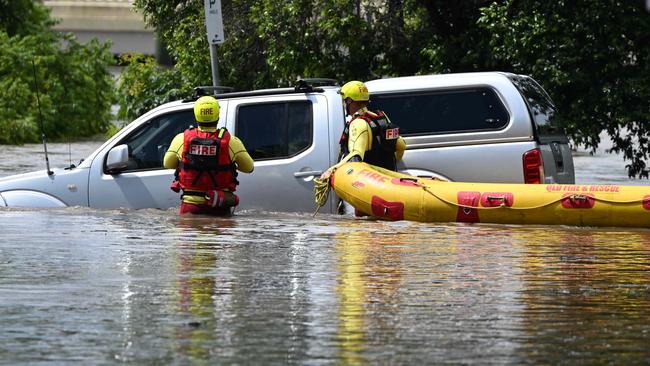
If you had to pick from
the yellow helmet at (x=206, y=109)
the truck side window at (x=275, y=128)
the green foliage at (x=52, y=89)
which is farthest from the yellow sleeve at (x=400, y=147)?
the green foliage at (x=52, y=89)

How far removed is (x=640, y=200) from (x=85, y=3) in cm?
4437

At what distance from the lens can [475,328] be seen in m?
8.65

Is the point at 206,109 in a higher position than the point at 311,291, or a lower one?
higher

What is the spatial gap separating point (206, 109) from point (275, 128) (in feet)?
2.88

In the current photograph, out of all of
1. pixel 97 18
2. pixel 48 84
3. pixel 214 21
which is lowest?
pixel 48 84

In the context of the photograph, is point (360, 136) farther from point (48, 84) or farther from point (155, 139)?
point (48, 84)

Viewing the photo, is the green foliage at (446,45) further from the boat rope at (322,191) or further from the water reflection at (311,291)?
the boat rope at (322,191)

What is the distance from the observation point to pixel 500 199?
12789mm

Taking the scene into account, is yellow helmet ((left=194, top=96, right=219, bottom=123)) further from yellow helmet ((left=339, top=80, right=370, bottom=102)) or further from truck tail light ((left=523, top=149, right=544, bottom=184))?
truck tail light ((left=523, top=149, right=544, bottom=184))

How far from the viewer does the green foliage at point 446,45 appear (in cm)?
1702

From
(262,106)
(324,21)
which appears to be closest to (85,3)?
(324,21)

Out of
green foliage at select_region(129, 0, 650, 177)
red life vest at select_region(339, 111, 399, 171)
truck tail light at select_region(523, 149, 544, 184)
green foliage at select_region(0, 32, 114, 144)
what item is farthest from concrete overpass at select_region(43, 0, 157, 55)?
truck tail light at select_region(523, 149, 544, 184)

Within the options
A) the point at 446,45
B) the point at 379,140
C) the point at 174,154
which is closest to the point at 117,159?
the point at 174,154

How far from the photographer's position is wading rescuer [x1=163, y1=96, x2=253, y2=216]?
1280 centimetres
